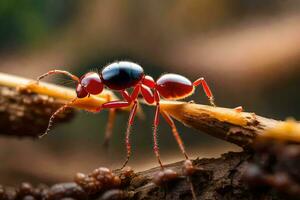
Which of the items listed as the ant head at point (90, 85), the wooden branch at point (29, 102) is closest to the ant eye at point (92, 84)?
the ant head at point (90, 85)

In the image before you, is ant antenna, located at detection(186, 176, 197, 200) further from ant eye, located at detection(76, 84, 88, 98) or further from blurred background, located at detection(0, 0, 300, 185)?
blurred background, located at detection(0, 0, 300, 185)

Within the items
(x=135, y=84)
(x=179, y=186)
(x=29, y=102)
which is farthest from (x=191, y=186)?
(x=29, y=102)

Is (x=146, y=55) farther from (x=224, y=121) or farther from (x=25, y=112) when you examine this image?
(x=224, y=121)

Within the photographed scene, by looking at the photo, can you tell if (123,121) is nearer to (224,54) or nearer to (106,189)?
(224,54)

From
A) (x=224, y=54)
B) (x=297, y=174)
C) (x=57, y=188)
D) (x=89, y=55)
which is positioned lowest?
Answer: (x=297, y=174)

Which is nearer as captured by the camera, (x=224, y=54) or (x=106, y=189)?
(x=106, y=189)

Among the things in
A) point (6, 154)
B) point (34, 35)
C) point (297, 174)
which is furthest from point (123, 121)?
point (297, 174)

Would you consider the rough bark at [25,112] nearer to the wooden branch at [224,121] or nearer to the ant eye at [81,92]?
the ant eye at [81,92]
